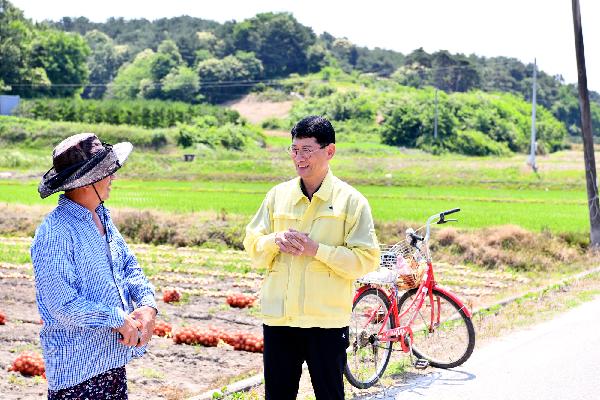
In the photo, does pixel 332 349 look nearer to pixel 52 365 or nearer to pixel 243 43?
pixel 52 365

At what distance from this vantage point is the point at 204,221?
20.6 m

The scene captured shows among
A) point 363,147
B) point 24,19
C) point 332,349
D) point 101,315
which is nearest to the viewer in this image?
point 101,315

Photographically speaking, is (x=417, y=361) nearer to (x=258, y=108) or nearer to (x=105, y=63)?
(x=258, y=108)

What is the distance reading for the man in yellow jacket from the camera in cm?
461

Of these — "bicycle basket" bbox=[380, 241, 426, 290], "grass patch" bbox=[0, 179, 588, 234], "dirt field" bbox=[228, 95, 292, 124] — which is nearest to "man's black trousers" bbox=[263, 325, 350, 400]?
"bicycle basket" bbox=[380, 241, 426, 290]

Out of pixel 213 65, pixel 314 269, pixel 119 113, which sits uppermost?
pixel 213 65

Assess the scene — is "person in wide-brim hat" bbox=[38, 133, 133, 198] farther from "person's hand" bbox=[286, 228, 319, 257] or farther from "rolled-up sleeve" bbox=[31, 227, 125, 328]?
"person's hand" bbox=[286, 228, 319, 257]

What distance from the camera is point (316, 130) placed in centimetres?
470

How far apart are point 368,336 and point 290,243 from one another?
274cm

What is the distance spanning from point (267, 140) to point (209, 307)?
65.6 metres

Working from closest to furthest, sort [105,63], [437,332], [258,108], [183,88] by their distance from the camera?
1. [437,332]
2. [258,108]
3. [183,88]
4. [105,63]

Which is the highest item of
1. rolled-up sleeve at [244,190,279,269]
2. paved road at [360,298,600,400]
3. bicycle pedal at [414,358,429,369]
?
rolled-up sleeve at [244,190,279,269]

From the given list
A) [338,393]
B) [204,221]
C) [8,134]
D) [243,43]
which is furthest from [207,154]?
[243,43]

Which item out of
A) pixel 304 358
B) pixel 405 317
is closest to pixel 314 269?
pixel 304 358
